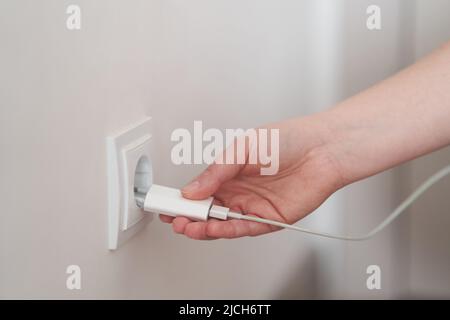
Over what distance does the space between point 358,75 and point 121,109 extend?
53cm

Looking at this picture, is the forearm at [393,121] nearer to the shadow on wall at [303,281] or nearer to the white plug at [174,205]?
the white plug at [174,205]

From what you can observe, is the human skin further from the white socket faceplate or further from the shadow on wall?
the shadow on wall

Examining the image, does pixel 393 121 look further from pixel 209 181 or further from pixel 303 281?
pixel 303 281

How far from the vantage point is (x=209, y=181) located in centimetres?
45

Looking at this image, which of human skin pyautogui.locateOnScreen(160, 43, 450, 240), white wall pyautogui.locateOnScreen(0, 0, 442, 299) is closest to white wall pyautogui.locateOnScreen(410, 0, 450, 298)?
white wall pyautogui.locateOnScreen(0, 0, 442, 299)

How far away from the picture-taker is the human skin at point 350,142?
1.69 feet

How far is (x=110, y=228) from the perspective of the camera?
0.44m

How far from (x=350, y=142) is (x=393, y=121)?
5 cm

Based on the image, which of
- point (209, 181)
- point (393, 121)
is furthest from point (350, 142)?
point (209, 181)

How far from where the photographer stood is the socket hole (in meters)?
0.49

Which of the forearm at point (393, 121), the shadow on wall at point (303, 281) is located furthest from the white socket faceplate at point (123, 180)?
the shadow on wall at point (303, 281)

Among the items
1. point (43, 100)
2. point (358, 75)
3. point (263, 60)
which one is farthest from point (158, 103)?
point (358, 75)

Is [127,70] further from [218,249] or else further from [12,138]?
[218,249]

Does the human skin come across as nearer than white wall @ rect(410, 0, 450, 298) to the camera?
Yes
